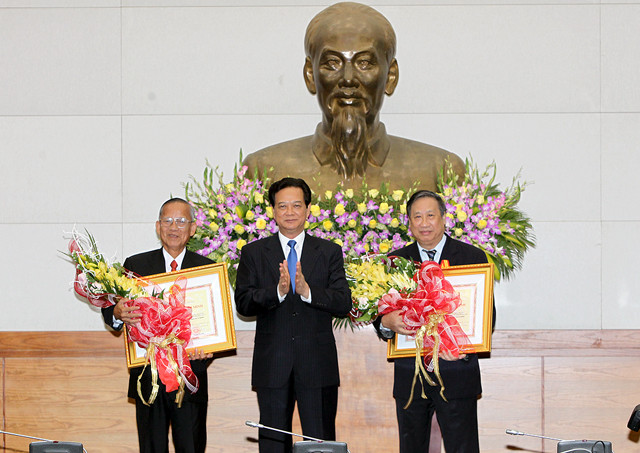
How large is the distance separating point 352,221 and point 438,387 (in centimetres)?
103

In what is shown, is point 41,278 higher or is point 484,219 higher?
point 484,219

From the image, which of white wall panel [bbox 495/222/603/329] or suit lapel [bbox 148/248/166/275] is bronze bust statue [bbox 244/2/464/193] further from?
suit lapel [bbox 148/248/166/275]

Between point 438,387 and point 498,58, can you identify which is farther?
point 498,58

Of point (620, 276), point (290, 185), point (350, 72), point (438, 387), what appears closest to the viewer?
point (438, 387)

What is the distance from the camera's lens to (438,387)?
3082 mm

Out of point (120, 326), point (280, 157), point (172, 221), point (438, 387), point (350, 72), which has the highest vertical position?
point (350, 72)

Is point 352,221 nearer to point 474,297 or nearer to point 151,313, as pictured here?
point 474,297

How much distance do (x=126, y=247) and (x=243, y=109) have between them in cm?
115

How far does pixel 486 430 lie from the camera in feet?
12.5

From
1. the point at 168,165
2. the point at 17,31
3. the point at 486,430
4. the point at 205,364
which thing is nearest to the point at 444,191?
the point at 486,430

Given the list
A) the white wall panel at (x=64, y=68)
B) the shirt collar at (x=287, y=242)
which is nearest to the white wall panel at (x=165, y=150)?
the white wall panel at (x=64, y=68)

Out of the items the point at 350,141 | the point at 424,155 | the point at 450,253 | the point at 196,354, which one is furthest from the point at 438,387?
the point at 424,155

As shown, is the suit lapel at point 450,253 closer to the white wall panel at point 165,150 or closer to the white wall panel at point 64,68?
the white wall panel at point 165,150

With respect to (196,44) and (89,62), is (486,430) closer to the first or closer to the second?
(196,44)
